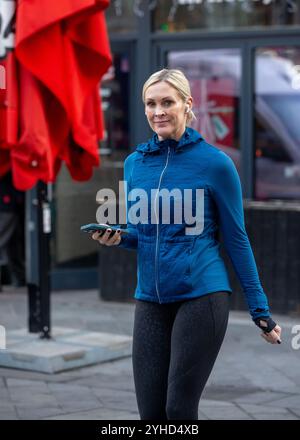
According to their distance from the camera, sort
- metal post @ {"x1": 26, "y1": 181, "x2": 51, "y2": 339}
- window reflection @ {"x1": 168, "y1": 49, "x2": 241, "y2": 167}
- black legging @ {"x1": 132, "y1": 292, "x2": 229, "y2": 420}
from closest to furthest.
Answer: black legging @ {"x1": 132, "y1": 292, "x2": 229, "y2": 420} < metal post @ {"x1": 26, "y1": 181, "x2": 51, "y2": 339} < window reflection @ {"x1": 168, "y1": 49, "x2": 241, "y2": 167}

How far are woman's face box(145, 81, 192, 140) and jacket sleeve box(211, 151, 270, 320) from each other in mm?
210

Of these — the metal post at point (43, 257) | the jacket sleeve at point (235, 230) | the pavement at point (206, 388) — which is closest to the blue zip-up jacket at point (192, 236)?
the jacket sleeve at point (235, 230)

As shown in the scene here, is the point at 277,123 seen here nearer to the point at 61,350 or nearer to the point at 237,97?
the point at 237,97

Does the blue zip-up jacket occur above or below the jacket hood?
below

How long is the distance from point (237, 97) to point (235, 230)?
20.2ft

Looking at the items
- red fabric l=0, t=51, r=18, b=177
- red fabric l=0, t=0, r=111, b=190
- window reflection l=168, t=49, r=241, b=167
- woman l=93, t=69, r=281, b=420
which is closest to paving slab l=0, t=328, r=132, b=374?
red fabric l=0, t=0, r=111, b=190

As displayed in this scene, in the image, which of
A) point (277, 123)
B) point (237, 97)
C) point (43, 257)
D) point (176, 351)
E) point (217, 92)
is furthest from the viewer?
point (217, 92)

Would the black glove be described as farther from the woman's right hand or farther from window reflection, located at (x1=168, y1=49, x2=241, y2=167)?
window reflection, located at (x1=168, y1=49, x2=241, y2=167)

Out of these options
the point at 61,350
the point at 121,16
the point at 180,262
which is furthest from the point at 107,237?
the point at 121,16

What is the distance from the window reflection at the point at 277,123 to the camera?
32.4ft

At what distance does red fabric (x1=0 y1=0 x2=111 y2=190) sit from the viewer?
7090mm

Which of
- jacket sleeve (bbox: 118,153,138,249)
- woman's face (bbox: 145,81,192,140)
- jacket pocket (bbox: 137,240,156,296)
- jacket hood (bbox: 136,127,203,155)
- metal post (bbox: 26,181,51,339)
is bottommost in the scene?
metal post (bbox: 26,181,51,339)

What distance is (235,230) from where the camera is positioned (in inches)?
165

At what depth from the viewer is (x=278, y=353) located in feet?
26.4
